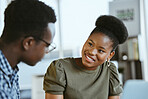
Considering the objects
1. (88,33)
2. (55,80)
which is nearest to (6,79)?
(55,80)

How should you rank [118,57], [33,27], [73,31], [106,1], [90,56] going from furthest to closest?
[73,31] < [106,1] < [118,57] < [90,56] < [33,27]

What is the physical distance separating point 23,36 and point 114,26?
23.0 inches

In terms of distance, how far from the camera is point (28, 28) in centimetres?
78

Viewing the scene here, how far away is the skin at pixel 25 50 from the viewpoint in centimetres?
79

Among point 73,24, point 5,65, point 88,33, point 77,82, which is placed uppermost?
point 73,24

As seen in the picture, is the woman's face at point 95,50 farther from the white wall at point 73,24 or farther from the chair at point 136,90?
the white wall at point 73,24

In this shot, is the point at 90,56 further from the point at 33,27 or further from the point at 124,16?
the point at 124,16

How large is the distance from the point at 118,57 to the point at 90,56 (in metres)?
2.47

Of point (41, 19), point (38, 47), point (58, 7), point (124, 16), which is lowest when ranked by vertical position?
point (38, 47)

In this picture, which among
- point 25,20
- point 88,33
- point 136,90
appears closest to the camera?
point 25,20

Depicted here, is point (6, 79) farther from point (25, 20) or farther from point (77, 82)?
point (77, 82)

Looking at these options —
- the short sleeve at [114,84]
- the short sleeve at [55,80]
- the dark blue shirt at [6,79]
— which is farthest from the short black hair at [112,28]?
the dark blue shirt at [6,79]

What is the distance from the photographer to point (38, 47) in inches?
31.9

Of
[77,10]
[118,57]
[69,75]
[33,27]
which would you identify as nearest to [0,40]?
[33,27]
